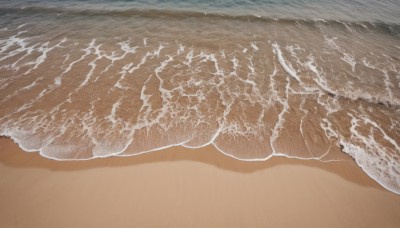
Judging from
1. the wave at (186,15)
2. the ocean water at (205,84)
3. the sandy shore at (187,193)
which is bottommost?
the sandy shore at (187,193)

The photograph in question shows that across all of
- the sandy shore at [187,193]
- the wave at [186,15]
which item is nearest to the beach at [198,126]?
the sandy shore at [187,193]

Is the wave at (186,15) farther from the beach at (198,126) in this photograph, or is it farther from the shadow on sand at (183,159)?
the shadow on sand at (183,159)

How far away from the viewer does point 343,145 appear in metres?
6.34

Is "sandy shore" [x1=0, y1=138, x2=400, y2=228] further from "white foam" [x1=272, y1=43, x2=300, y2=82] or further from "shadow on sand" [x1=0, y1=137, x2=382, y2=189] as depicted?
"white foam" [x1=272, y1=43, x2=300, y2=82]

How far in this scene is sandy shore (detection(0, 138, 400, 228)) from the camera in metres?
4.71

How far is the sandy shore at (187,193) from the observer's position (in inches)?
185

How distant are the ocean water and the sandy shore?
408 millimetres

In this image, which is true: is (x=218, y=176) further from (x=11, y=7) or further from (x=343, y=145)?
(x=11, y=7)

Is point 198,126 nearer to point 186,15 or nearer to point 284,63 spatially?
point 284,63

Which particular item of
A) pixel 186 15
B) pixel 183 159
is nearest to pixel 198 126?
pixel 183 159

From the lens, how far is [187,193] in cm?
511

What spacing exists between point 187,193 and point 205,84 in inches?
180

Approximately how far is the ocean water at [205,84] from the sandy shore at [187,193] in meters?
0.41

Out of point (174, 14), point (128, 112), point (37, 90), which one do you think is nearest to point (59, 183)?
point (128, 112)
